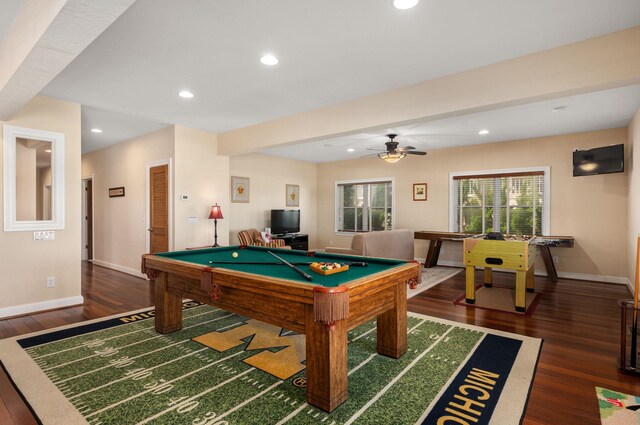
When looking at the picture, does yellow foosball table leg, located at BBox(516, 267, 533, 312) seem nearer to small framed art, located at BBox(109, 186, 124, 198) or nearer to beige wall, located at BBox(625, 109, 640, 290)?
beige wall, located at BBox(625, 109, 640, 290)

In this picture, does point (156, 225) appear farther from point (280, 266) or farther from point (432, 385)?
point (432, 385)

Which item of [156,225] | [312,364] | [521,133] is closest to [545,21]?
[312,364]

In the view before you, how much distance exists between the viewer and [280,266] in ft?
9.20

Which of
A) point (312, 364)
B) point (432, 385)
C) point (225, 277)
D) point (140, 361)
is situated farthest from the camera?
point (140, 361)

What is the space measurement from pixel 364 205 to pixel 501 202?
3304 mm

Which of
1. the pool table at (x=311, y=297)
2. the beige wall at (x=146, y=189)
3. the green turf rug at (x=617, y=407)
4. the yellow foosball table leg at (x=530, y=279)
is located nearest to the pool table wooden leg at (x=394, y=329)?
the pool table at (x=311, y=297)

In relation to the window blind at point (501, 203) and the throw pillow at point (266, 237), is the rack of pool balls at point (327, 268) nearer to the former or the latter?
the throw pillow at point (266, 237)

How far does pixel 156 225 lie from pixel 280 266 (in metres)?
3.79

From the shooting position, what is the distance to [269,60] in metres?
3.09

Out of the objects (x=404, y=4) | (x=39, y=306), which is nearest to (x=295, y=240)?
(x=39, y=306)

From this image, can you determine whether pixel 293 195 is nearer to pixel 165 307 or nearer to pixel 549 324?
pixel 165 307

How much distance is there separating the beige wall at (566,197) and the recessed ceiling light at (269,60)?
5.24m

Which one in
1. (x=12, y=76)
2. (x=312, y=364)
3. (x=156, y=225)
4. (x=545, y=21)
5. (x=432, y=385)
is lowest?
(x=432, y=385)

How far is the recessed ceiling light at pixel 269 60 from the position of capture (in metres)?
3.03
